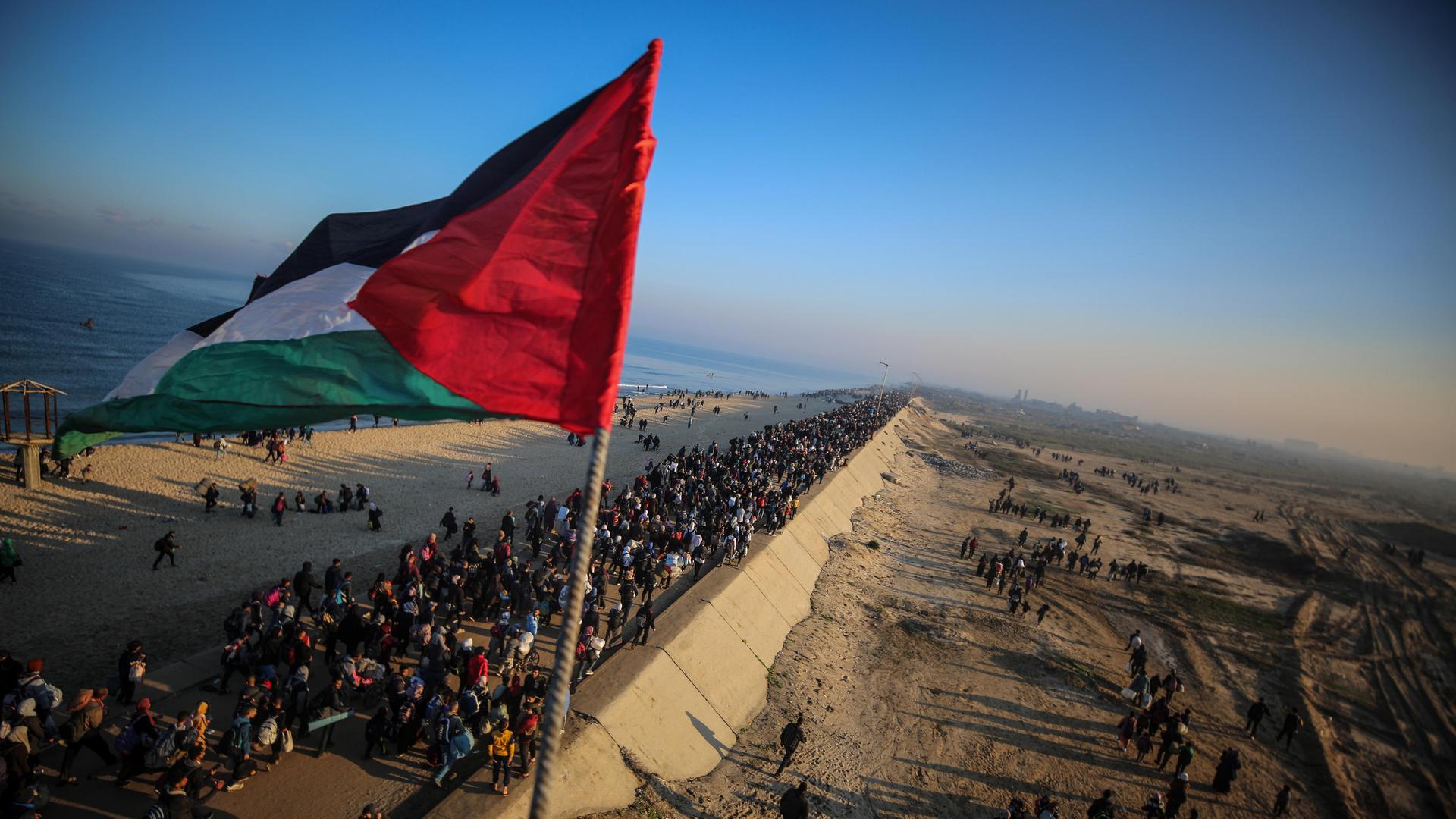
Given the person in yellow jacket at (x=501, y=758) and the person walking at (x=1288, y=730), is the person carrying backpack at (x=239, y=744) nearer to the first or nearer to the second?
the person in yellow jacket at (x=501, y=758)

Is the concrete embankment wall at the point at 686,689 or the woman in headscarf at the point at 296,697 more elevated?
the woman in headscarf at the point at 296,697

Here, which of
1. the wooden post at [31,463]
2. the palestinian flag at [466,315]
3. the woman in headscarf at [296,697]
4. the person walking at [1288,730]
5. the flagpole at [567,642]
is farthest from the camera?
the wooden post at [31,463]

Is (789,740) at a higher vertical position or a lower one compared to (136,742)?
lower

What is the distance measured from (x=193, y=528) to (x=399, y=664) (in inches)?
507

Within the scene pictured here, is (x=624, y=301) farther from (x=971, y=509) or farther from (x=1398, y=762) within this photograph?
(x=971, y=509)

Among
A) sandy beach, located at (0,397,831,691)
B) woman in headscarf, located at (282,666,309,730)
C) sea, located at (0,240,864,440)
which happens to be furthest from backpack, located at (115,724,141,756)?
sea, located at (0,240,864,440)

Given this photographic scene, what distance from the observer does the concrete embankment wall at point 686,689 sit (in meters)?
9.94

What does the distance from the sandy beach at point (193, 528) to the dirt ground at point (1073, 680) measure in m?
12.0

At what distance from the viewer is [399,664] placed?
11.7 meters

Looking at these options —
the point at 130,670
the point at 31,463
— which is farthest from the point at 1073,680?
the point at 31,463

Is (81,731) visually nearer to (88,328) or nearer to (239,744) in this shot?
(239,744)

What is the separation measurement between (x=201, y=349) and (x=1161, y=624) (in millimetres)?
33362

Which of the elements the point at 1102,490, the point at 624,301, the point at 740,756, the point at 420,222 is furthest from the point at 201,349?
the point at 1102,490

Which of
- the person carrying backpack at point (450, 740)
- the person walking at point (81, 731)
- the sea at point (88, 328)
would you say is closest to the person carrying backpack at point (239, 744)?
Answer: the person walking at point (81, 731)
